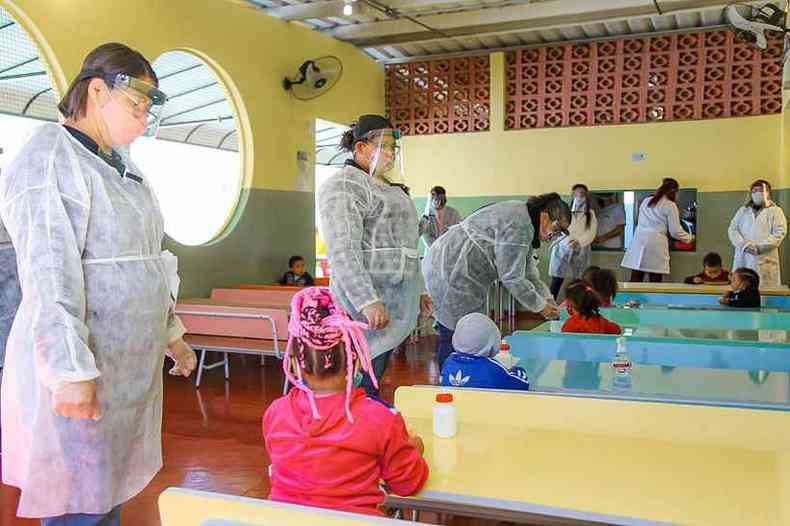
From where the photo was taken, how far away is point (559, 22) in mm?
Result: 8203

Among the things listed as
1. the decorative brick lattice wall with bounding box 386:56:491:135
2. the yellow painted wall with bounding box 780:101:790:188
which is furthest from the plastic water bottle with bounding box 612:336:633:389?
the decorative brick lattice wall with bounding box 386:56:491:135

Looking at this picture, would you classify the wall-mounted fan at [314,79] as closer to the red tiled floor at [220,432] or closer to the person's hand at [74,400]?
the red tiled floor at [220,432]

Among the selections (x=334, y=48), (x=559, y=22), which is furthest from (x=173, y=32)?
(x=559, y=22)

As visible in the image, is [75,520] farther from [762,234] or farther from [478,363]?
[762,234]

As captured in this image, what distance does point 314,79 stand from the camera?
316 inches

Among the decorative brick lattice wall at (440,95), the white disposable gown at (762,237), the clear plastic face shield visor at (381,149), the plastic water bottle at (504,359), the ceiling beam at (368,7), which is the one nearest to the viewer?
the plastic water bottle at (504,359)

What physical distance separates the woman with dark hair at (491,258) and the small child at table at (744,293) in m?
1.89

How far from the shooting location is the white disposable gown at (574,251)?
819 centimetres

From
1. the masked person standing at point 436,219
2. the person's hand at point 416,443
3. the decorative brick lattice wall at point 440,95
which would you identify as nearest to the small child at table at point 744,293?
the masked person standing at point 436,219

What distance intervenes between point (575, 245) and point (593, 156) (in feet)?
5.09

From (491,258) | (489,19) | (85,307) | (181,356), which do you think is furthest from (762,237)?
(85,307)

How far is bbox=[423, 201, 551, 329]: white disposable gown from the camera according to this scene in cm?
334

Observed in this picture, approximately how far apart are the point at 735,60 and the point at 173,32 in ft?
→ 20.6

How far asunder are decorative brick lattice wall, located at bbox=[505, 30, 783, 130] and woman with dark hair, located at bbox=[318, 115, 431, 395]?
687 cm
